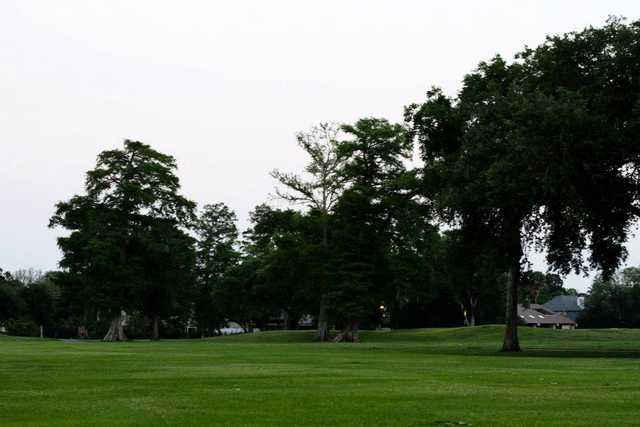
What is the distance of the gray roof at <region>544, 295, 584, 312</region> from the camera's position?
177 m

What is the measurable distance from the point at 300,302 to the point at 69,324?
39.3m

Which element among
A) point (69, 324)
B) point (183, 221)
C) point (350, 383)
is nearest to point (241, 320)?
point (69, 324)

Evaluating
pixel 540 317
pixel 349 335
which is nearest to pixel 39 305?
pixel 349 335

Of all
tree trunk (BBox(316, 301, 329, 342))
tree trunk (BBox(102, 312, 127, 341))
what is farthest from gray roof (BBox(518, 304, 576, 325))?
tree trunk (BBox(102, 312, 127, 341))

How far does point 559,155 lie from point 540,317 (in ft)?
418

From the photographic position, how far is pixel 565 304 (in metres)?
178

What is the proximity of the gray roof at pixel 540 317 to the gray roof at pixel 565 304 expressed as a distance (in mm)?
8985

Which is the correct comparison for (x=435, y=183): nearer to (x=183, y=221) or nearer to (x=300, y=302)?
(x=183, y=221)

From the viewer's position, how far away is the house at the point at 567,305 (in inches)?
6919

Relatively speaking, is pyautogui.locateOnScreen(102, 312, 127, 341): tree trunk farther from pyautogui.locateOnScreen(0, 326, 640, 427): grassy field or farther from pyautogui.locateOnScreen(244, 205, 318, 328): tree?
pyautogui.locateOnScreen(0, 326, 640, 427): grassy field

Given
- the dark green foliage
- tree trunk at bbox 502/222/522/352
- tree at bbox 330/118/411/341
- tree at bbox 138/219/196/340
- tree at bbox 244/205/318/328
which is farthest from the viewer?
the dark green foliage

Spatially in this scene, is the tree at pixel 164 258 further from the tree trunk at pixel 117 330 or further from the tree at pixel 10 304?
the tree at pixel 10 304

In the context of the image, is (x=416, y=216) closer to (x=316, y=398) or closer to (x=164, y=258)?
(x=164, y=258)

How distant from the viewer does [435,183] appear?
150 feet
